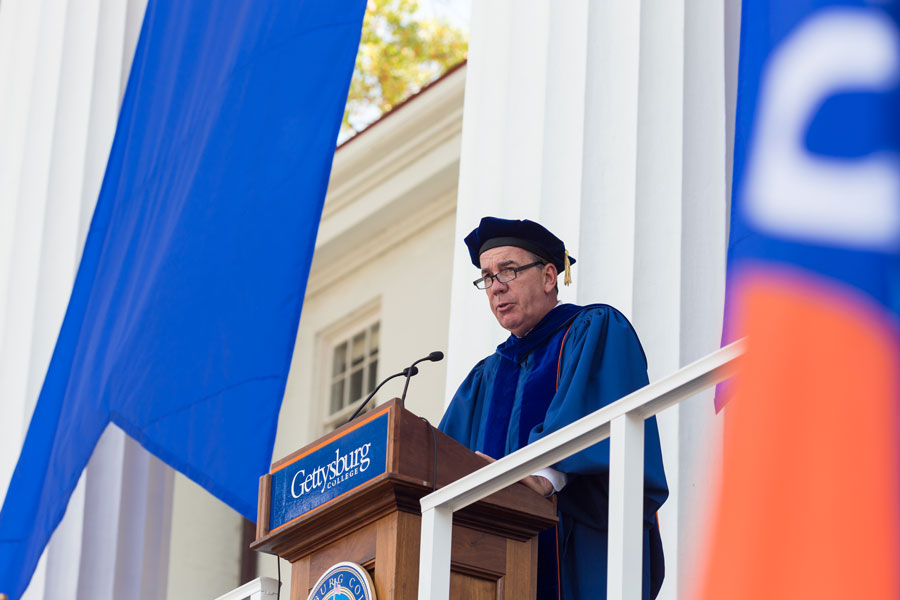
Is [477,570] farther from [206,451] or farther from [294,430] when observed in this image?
[294,430]

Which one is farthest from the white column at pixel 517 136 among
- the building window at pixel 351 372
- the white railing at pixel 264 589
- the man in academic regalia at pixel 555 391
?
the building window at pixel 351 372

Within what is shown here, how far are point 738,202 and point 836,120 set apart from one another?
127cm

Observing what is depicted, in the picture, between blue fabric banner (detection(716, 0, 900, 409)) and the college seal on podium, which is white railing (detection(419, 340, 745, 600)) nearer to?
the college seal on podium

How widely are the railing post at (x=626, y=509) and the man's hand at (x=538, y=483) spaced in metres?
0.43

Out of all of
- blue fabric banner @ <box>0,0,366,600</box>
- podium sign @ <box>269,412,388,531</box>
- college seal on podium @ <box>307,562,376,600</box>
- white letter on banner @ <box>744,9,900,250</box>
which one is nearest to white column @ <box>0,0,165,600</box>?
blue fabric banner @ <box>0,0,366,600</box>

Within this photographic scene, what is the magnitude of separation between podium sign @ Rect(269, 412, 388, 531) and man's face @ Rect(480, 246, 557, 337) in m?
1.06

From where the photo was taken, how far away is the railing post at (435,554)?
3.69 meters

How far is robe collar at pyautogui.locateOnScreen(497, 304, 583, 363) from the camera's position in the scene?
4.93 m

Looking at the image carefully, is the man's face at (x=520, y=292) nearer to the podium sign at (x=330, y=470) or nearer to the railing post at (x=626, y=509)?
the podium sign at (x=330, y=470)

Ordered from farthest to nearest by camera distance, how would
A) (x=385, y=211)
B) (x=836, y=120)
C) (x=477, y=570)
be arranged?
(x=385, y=211) → (x=477, y=570) → (x=836, y=120)

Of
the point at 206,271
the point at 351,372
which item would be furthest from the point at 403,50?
the point at 206,271

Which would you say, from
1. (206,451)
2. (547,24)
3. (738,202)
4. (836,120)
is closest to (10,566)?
(206,451)

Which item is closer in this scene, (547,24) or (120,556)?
(547,24)

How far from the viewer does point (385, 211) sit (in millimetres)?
10992
